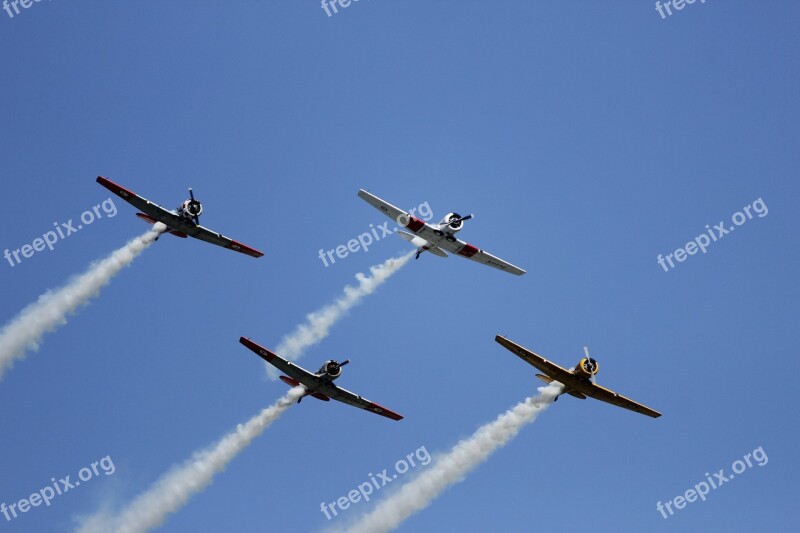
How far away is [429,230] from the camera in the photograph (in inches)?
3278

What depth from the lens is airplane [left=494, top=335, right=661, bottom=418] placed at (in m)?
77.2

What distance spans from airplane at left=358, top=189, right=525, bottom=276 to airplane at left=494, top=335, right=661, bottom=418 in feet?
31.0

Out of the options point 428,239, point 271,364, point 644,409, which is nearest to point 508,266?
point 428,239

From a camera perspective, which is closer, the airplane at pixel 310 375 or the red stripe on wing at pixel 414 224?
the airplane at pixel 310 375

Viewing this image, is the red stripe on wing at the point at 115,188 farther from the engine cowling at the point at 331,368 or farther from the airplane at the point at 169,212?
the engine cowling at the point at 331,368

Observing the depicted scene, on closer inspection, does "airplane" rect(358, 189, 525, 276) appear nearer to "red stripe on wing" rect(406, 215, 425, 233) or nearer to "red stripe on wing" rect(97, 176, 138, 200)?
"red stripe on wing" rect(406, 215, 425, 233)

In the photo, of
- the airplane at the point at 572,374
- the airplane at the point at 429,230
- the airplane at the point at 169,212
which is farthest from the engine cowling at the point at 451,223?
the airplane at the point at 169,212

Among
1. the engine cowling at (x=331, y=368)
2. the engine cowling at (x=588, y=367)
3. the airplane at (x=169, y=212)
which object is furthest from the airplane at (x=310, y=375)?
the engine cowling at (x=588, y=367)

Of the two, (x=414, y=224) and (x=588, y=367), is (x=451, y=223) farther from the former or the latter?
(x=588, y=367)

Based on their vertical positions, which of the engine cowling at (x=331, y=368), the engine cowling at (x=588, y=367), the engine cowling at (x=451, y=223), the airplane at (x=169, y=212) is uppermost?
→ the airplane at (x=169, y=212)

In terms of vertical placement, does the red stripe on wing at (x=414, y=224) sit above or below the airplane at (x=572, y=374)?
above

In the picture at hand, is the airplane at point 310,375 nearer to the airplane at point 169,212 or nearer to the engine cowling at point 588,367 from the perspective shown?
the airplane at point 169,212

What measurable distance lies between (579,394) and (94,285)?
122 ft

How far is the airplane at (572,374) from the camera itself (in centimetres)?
7717
